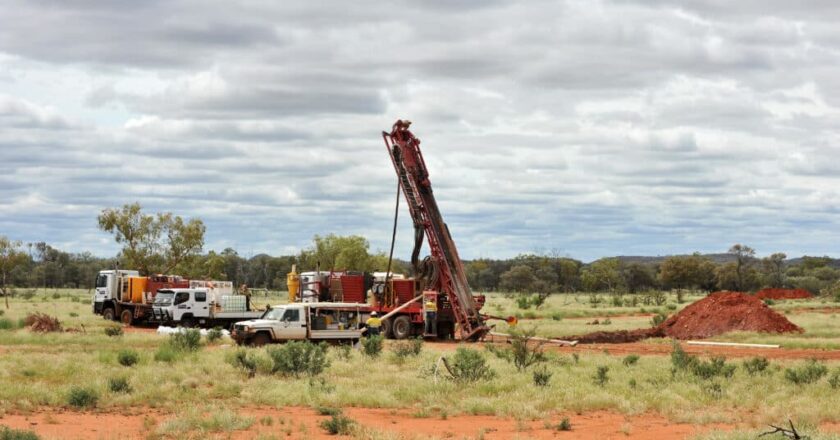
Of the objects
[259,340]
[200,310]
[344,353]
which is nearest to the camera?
[344,353]

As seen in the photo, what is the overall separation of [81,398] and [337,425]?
6.00 meters

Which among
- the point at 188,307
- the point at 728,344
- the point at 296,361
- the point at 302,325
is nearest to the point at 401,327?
the point at 302,325

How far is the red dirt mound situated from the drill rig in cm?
1023

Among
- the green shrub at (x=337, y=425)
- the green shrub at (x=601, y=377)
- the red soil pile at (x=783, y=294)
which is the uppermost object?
the red soil pile at (x=783, y=294)

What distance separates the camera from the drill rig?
40812 millimetres

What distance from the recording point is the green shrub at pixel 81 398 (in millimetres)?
21656

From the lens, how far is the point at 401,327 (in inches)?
1654

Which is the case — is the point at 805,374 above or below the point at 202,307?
below

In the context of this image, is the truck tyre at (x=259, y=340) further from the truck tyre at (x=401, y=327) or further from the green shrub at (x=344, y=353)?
the truck tyre at (x=401, y=327)

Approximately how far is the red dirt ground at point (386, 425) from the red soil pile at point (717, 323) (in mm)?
23143

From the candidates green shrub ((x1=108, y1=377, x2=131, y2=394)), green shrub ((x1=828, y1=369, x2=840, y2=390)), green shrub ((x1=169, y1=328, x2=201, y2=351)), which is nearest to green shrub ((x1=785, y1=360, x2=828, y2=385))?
green shrub ((x1=828, y1=369, x2=840, y2=390))

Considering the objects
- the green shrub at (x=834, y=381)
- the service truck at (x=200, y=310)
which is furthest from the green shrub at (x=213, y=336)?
the green shrub at (x=834, y=381)

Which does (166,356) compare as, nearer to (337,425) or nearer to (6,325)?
(337,425)

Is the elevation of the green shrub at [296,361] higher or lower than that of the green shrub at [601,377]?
higher
